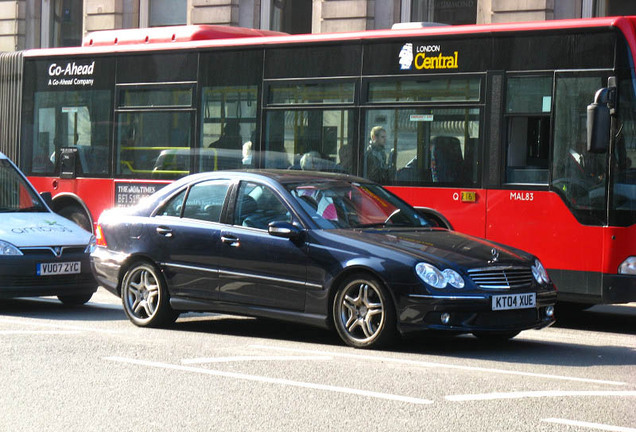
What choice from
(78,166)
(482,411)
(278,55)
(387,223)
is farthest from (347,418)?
(78,166)

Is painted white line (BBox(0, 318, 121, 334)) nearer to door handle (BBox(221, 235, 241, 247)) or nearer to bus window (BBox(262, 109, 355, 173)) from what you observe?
door handle (BBox(221, 235, 241, 247))

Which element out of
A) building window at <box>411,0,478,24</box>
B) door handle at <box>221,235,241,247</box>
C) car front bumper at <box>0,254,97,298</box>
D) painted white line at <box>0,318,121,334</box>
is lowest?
painted white line at <box>0,318,121,334</box>

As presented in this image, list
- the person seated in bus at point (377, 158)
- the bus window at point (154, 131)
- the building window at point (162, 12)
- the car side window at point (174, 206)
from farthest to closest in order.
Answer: the building window at point (162, 12), the bus window at point (154, 131), the person seated in bus at point (377, 158), the car side window at point (174, 206)

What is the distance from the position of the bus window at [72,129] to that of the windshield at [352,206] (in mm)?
6331

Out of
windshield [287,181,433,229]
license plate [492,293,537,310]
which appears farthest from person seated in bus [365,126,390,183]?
license plate [492,293,537,310]

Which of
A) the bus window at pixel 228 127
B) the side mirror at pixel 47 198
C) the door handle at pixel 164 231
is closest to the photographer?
the door handle at pixel 164 231

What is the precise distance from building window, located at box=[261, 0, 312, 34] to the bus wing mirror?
1492cm

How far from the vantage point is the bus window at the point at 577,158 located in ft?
36.4

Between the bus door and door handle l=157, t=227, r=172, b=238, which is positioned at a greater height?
the bus door

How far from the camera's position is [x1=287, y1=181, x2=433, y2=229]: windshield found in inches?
378

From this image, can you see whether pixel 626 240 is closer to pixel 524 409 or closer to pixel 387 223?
pixel 387 223

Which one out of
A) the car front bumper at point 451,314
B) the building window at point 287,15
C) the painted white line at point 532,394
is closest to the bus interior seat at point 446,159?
the car front bumper at point 451,314

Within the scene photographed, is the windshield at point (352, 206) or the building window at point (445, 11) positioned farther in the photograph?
the building window at point (445, 11)

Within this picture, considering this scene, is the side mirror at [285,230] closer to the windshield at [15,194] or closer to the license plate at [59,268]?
the license plate at [59,268]
